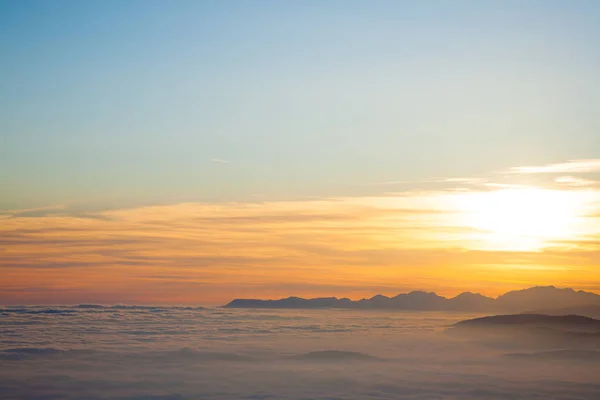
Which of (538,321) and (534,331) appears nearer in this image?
(534,331)

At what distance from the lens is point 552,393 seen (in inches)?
1608

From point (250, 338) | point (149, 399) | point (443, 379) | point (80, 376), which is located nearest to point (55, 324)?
point (250, 338)

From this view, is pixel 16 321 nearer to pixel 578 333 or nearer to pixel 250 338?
pixel 250 338

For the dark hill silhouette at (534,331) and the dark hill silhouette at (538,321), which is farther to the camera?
the dark hill silhouette at (538,321)

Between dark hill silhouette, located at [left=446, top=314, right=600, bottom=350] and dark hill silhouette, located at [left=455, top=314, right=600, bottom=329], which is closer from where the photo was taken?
dark hill silhouette, located at [left=446, top=314, right=600, bottom=350]

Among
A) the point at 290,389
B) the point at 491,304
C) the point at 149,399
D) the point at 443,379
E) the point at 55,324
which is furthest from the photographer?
the point at 491,304

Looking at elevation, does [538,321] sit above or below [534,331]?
above

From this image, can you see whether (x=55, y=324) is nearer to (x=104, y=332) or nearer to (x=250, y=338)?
(x=104, y=332)

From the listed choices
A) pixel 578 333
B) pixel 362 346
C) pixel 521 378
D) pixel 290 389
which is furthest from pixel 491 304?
pixel 290 389

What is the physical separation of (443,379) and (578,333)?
166 ft

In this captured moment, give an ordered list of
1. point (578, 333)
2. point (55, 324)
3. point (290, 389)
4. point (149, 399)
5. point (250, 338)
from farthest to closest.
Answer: point (578, 333), point (55, 324), point (250, 338), point (290, 389), point (149, 399)

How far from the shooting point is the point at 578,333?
279 ft

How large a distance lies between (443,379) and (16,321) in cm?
6228

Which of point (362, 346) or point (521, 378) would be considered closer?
point (521, 378)
